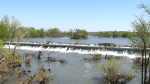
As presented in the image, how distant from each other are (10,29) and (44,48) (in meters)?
16.7

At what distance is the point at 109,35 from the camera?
17775cm

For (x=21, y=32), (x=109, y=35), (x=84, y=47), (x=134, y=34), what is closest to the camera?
(x=134, y=34)

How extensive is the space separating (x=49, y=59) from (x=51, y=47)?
554 inches

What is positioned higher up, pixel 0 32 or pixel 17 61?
pixel 0 32

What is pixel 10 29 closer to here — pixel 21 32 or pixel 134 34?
pixel 21 32

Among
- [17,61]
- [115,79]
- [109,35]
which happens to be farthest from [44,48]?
[109,35]

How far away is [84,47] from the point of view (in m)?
66.1

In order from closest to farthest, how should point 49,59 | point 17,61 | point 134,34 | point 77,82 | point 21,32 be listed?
point 134,34 < point 77,82 < point 17,61 < point 21,32 < point 49,59

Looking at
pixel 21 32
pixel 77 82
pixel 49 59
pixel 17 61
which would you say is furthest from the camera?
pixel 49 59

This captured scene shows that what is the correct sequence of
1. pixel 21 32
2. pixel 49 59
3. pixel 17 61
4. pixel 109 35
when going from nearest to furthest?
pixel 17 61, pixel 21 32, pixel 49 59, pixel 109 35

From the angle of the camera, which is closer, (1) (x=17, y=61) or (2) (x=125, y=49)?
(1) (x=17, y=61)

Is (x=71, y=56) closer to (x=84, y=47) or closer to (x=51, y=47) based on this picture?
(x=84, y=47)

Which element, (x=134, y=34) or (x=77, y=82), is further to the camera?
(x=77, y=82)

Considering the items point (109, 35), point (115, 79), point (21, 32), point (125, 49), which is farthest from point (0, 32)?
point (109, 35)
